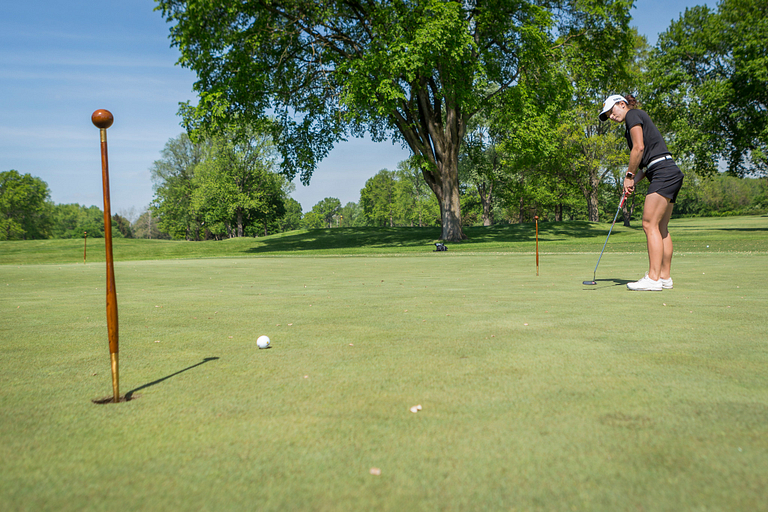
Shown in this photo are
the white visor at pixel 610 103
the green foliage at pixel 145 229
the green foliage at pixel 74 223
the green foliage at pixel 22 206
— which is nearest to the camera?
the white visor at pixel 610 103

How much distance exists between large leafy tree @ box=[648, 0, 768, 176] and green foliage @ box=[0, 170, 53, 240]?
319 feet

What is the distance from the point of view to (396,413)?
2.70m

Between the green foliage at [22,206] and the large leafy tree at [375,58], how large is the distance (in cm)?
8190

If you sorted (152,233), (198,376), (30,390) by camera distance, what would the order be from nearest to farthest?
(30,390), (198,376), (152,233)

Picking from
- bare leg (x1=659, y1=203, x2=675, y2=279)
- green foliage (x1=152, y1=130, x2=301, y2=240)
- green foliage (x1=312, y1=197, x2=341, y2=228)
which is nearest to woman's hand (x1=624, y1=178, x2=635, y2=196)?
bare leg (x1=659, y1=203, x2=675, y2=279)

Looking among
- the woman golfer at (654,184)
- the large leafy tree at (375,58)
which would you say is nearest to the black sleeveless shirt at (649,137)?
the woman golfer at (654,184)

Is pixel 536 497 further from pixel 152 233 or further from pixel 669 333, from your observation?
pixel 152 233

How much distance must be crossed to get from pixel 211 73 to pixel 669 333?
26.4m

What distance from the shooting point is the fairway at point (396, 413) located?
1.94 m

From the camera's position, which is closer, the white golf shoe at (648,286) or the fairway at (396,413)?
the fairway at (396,413)

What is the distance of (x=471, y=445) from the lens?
2.29 metres

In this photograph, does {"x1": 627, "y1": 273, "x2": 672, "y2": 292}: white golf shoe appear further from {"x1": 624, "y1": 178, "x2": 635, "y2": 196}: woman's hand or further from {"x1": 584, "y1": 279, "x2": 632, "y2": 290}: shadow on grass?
{"x1": 624, "y1": 178, "x2": 635, "y2": 196}: woman's hand

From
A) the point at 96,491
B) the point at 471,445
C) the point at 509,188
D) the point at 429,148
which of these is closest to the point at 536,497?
the point at 471,445

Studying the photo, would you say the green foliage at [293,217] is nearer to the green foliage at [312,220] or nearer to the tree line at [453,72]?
the green foliage at [312,220]
